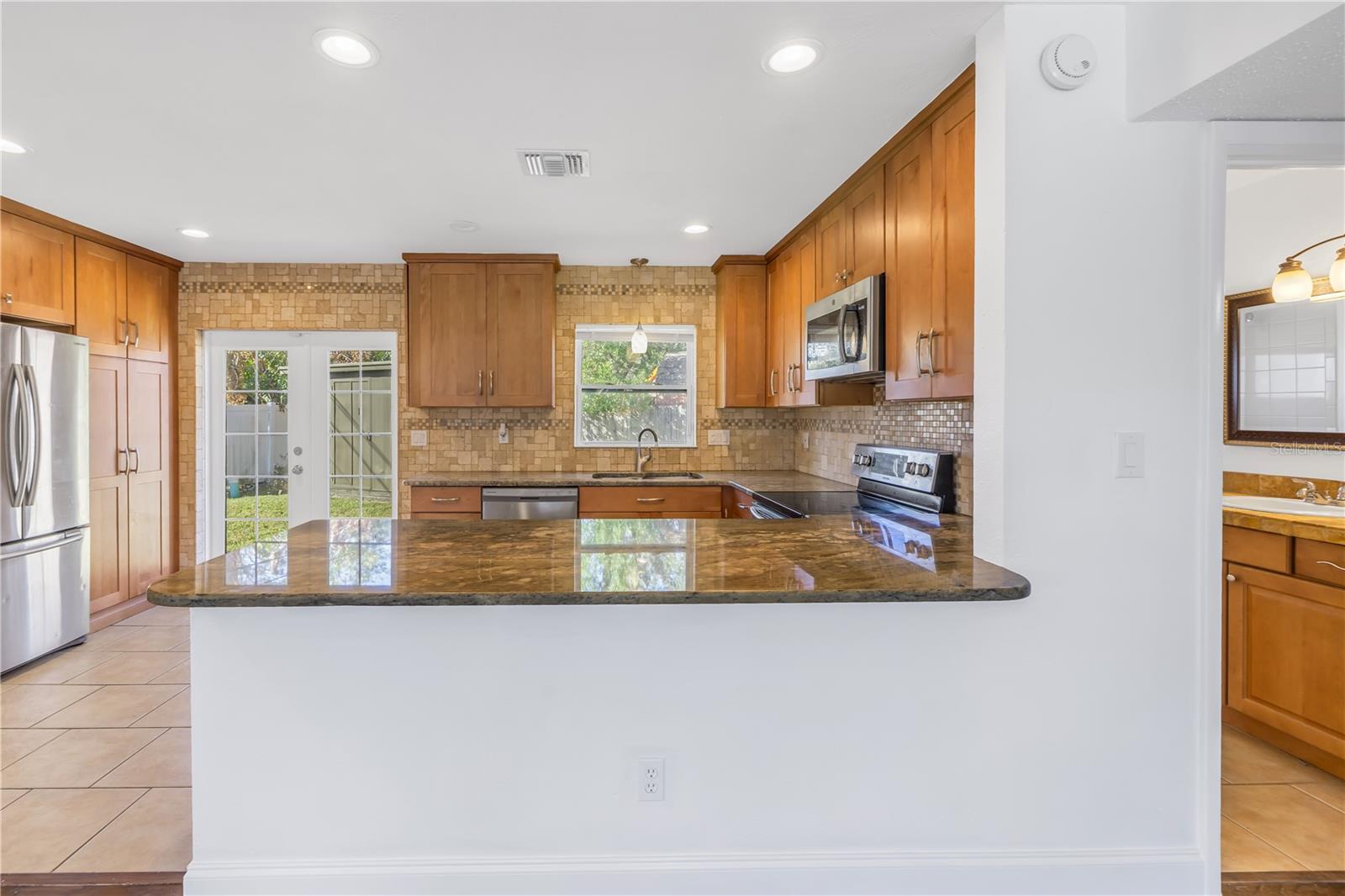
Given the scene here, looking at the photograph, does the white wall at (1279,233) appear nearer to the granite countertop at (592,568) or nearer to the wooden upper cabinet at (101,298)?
the granite countertop at (592,568)

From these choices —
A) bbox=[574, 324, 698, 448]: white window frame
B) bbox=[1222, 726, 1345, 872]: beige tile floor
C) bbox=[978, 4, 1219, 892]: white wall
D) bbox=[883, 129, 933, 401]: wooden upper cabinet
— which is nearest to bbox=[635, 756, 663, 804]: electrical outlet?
bbox=[978, 4, 1219, 892]: white wall

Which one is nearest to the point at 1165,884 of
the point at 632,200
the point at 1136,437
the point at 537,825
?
the point at 1136,437

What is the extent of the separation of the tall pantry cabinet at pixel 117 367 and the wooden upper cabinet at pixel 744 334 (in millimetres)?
3627

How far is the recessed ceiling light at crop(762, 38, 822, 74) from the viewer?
70.3 inches

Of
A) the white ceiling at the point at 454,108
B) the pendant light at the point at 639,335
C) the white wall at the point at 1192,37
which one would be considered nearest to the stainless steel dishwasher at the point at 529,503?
the pendant light at the point at 639,335

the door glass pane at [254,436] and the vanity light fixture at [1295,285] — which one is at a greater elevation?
the vanity light fixture at [1295,285]

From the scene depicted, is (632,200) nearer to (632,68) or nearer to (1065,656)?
(632,68)

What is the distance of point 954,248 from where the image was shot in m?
1.96

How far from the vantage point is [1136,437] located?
5.41 feet

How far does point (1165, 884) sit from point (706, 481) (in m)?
2.66

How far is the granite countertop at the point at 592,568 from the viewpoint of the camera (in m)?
1.42

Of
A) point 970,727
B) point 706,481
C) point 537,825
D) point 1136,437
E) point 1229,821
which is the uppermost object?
point 1136,437

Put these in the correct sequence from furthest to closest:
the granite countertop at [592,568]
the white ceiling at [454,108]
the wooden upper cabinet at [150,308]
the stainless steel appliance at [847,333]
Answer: the wooden upper cabinet at [150,308] → the stainless steel appliance at [847,333] → the white ceiling at [454,108] → the granite countertop at [592,568]

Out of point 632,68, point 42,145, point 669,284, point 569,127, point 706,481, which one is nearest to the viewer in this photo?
point 632,68
